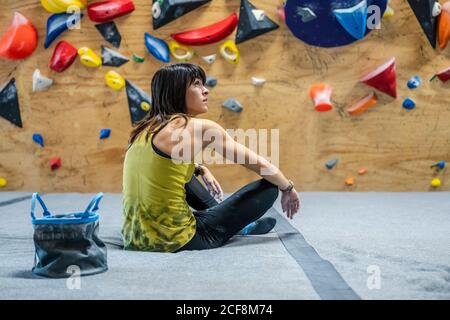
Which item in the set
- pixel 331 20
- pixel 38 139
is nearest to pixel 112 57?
pixel 38 139

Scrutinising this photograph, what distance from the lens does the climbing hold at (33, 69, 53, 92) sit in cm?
325

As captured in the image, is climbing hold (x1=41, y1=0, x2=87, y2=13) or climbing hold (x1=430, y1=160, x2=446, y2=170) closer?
climbing hold (x1=41, y1=0, x2=87, y2=13)

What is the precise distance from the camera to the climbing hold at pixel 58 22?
10.5ft

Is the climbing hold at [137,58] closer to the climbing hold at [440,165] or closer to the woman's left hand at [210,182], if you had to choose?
the woman's left hand at [210,182]

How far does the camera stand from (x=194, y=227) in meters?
1.75

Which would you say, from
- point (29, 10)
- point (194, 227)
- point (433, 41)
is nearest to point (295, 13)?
point (433, 41)

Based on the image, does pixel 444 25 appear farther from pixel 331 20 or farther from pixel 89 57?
pixel 89 57

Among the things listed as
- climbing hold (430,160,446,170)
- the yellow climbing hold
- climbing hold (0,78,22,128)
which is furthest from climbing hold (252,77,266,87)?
climbing hold (0,78,22,128)

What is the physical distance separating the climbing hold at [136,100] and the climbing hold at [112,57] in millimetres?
119

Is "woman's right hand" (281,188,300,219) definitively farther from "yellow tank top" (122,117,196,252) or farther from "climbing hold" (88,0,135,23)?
"climbing hold" (88,0,135,23)

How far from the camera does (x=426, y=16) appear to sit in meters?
3.16

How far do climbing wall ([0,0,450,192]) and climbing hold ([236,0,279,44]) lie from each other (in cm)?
4

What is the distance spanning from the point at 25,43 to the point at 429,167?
2407 mm

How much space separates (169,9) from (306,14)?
76 centimetres
